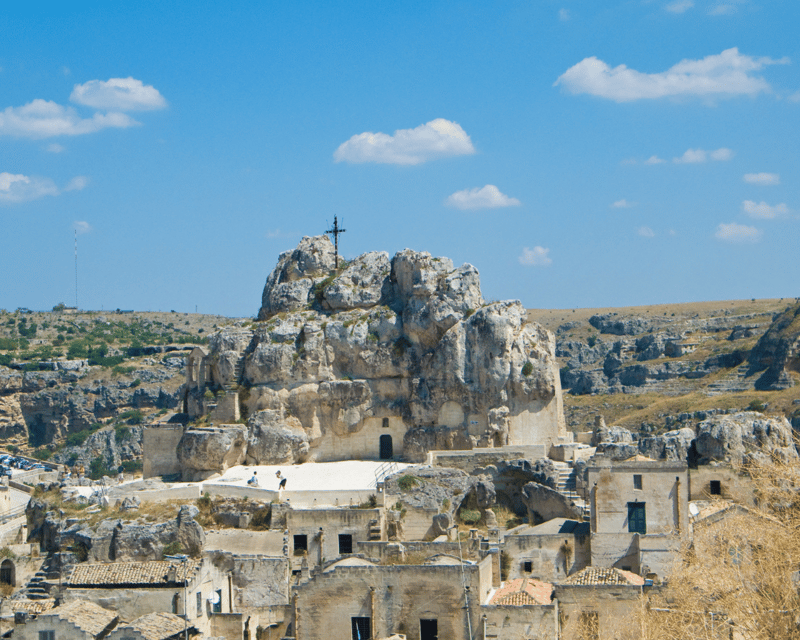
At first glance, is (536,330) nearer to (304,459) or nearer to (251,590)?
(304,459)

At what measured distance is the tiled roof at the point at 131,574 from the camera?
43.7 metres

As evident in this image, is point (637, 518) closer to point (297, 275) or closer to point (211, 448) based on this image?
point (211, 448)

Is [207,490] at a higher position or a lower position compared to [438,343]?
lower

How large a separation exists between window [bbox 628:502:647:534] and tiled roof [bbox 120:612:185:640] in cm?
1728

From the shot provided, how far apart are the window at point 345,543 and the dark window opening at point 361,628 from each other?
39.3 ft

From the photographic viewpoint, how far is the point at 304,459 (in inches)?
2386

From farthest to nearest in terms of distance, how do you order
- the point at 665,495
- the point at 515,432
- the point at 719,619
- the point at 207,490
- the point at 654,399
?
the point at 654,399, the point at 515,432, the point at 207,490, the point at 665,495, the point at 719,619

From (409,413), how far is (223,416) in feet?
30.0

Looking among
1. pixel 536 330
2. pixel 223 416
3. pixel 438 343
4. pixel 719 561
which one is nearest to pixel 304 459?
pixel 223 416

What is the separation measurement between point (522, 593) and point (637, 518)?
30.5 feet

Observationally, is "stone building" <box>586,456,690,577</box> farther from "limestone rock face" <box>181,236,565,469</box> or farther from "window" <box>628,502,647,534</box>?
"limestone rock face" <box>181,236,565,469</box>

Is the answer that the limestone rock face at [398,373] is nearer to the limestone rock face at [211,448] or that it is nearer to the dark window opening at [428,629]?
the limestone rock face at [211,448]

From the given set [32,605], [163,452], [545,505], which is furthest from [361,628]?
[163,452]

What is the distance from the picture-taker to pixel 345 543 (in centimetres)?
5247
